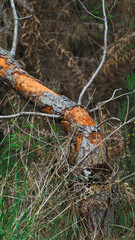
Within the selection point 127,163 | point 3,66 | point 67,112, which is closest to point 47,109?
point 67,112

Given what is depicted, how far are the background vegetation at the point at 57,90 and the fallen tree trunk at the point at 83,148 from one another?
0.09 metres

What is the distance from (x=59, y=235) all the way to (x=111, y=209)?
40 centimetres

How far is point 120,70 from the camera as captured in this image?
4.40m

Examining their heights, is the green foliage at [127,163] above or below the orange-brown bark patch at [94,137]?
below

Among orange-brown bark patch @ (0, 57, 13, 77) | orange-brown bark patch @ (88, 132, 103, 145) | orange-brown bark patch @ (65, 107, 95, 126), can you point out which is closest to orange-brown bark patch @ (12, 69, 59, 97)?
orange-brown bark patch @ (0, 57, 13, 77)

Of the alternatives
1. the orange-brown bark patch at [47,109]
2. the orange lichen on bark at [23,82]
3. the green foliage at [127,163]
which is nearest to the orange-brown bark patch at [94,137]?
the green foliage at [127,163]

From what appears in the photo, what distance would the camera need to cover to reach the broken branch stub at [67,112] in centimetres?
216

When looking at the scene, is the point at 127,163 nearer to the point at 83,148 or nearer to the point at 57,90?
the point at 83,148

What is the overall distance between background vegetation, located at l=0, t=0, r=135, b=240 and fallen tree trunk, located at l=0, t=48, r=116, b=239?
0.31ft

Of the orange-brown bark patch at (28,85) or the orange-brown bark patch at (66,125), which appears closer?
the orange-brown bark patch at (66,125)

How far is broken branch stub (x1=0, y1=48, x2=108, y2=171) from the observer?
7.09 feet

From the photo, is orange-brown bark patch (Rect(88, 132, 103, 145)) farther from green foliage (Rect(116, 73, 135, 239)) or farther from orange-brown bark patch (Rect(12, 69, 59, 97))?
orange-brown bark patch (Rect(12, 69, 59, 97))

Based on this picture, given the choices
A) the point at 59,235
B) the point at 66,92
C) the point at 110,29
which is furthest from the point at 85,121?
the point at 110,29

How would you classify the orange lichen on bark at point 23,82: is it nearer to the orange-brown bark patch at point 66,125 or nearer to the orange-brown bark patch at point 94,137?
the orange-brown bark patch at point 66,125
